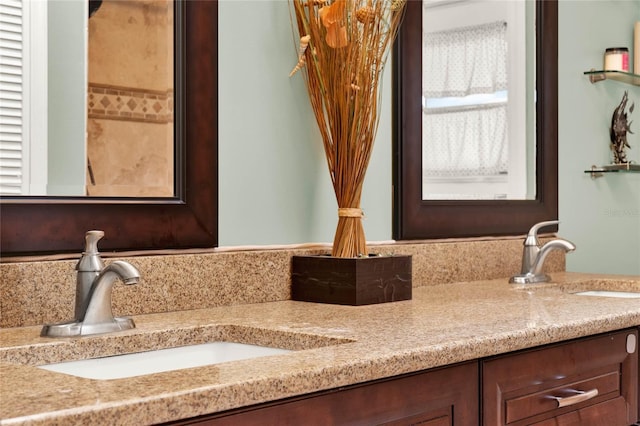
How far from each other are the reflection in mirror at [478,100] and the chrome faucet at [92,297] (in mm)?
1015

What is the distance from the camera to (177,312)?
58.9 inches

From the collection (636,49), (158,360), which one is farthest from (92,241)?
(636,49)

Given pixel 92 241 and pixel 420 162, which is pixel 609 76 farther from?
pixel 92 241

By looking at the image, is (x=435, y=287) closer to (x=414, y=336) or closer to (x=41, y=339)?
(x=414, y=336)

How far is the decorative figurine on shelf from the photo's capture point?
283 centimetres

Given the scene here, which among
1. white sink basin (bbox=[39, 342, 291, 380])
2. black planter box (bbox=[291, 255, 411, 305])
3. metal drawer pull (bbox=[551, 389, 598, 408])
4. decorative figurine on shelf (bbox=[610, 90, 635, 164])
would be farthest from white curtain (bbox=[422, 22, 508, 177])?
white sink basin (bbox=[39, 342, 291, 380])

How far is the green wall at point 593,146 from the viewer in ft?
8.71

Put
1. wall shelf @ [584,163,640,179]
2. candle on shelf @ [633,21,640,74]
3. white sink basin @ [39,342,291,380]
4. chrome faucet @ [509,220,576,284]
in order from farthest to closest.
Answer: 1. candle on shelf @ [633,21,640,74]
2. wall shelf @ [584,163,640,179]
3. chrome faucet @ [509,220,576,284]
4. white sink basin @ [39,342,291,380]

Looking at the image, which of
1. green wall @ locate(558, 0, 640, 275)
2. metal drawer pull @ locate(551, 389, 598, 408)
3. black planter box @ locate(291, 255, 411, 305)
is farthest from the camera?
green wall @ locate(558, 0, 640, 275)

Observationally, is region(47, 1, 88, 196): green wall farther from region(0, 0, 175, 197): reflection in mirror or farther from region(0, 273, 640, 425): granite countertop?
region(0, 273, 640, 425): granite countertop

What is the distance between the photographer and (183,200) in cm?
154

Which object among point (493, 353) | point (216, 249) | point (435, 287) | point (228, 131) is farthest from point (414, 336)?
point (435, 287)

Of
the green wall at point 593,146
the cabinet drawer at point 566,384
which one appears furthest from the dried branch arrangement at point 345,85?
the green wall at point 593,146

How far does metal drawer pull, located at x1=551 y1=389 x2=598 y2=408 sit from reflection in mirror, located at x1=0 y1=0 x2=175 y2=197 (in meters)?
0.76
